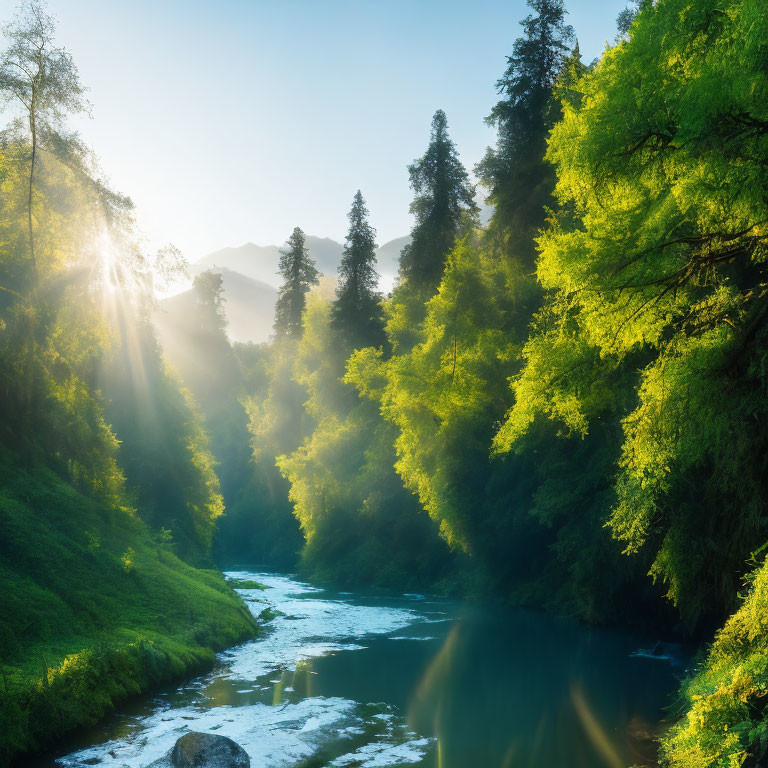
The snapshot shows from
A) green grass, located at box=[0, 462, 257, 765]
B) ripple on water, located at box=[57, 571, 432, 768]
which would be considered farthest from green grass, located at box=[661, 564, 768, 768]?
green grass, located at box=[0, 462, 257, 765]

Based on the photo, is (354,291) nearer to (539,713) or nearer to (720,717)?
(539,713)

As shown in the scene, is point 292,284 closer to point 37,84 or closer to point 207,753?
point 37,84

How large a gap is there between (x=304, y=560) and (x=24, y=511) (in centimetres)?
2499

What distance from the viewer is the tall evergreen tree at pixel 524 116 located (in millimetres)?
27500

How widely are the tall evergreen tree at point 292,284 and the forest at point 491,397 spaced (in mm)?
13781

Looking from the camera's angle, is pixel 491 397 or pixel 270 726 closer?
pixel 270 726

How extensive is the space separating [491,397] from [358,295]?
16.7 m

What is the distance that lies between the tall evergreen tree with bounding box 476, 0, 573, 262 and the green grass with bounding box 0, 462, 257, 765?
18971 mm

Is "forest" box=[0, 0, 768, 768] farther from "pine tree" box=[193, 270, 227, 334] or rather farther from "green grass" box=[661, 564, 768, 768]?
"pine tree" box=[193, 270, 227, 334]

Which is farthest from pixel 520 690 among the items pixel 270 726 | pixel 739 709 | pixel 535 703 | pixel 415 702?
pixel 739 709

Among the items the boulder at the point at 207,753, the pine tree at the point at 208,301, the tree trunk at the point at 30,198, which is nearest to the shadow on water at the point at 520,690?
the boulder at the point at 207,753

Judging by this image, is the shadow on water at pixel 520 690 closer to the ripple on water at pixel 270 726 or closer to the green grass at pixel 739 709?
the ripple on water at pixel 270 726

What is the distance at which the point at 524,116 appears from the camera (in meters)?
28.8

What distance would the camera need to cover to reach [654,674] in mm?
14953
